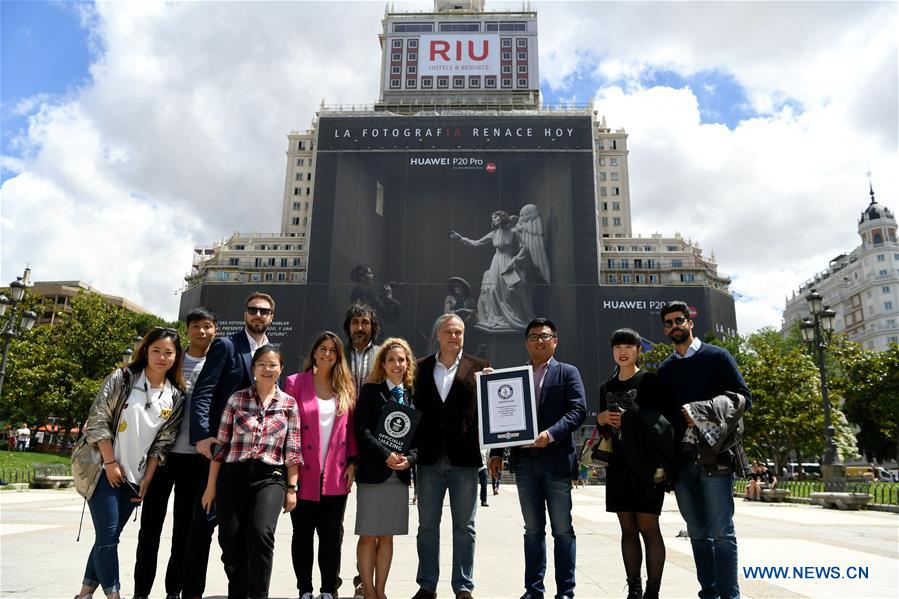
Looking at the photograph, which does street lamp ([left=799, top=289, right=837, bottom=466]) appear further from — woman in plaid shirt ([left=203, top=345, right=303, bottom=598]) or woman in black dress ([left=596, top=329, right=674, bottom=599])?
woman in plaid shirt ([left=203, top=345, right=303, bottom=598])

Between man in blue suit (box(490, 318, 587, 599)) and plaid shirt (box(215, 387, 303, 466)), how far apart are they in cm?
150

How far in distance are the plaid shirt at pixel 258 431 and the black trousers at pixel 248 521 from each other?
70mm

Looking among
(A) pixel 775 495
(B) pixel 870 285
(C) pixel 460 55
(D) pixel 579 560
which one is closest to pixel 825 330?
(A) pixel 775 495

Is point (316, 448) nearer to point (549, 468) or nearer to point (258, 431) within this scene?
point (258, 431)

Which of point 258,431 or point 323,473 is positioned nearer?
point 258,431

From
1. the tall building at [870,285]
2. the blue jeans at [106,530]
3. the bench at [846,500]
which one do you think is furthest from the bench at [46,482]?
the tall building at [870,285]

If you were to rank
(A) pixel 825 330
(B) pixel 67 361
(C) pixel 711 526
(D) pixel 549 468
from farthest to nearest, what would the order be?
1. (B) pixel 67 361
2. (A) pixel 825 330
3. (D) pixel 549 468
4. (C) pixel 711 526

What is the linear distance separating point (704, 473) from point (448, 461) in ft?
5.41

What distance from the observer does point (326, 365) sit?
3.86 metres

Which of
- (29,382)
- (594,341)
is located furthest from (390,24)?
(29,382)

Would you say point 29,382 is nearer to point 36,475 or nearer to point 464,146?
point 36,475

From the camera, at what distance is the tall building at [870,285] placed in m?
71.4

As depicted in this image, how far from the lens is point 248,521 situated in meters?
3.36

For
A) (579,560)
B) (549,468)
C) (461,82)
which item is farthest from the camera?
(461,82)
